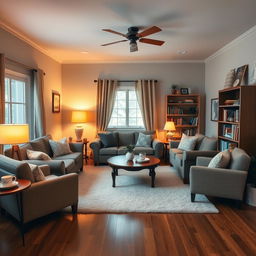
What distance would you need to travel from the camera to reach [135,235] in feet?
8.41

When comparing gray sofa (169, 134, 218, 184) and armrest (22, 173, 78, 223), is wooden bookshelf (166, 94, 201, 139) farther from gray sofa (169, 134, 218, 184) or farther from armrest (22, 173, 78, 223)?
armrest (22, 173, 78, 223)

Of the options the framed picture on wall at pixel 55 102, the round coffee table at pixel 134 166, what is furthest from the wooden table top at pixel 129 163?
the framed picture on wall at pixel 55 102

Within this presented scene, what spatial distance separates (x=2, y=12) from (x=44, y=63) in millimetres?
2151

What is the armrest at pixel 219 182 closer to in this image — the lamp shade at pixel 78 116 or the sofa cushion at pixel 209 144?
the sofa cushion at pixel 209 144

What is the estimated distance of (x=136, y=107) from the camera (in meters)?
6.61

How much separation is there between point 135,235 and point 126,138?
12.3ft

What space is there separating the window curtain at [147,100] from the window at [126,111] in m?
0.20

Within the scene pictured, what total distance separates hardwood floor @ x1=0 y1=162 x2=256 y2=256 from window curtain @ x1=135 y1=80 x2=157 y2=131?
361 centimetres

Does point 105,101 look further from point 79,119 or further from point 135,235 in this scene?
point 135,235

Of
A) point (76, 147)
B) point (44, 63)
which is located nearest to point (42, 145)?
point (76, 147)

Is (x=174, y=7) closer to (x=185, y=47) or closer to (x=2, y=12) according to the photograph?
(x=185, y=47)

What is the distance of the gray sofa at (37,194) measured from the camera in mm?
2535

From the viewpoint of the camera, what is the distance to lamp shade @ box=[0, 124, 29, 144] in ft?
9.48

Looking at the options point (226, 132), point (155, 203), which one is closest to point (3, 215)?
point (155, 203)
